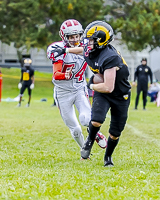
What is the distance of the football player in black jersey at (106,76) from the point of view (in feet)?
18.2

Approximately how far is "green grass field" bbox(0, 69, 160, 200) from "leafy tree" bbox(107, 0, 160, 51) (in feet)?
78.1

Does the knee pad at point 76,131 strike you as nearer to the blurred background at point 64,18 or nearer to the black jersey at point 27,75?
the black jersey at point 27,75

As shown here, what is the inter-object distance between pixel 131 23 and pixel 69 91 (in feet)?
92.0

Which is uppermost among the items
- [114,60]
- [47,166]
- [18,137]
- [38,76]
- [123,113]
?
[114,60]

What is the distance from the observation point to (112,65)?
5520mm

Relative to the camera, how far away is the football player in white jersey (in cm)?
685

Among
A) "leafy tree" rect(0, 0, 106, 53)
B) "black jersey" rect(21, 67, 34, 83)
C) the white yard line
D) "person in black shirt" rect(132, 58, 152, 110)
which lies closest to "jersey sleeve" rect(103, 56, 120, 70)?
the white yard line

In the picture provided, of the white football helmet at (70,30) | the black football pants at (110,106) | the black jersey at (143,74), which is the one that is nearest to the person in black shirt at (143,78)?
the black jersey at (143,74)

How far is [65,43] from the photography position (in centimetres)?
692

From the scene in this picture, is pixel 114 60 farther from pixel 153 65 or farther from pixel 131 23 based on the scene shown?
pixel 153 65

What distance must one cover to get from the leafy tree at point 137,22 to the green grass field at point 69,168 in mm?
23816

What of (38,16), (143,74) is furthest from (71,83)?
(38,16)

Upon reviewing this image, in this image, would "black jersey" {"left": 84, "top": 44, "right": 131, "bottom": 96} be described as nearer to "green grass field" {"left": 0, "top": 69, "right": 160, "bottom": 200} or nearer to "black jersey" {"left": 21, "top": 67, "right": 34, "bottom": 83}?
"green grass field" {"left": 0, "top": 69, "right": 160, "bottom": 200}

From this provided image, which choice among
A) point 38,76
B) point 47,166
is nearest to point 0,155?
point 47,166
